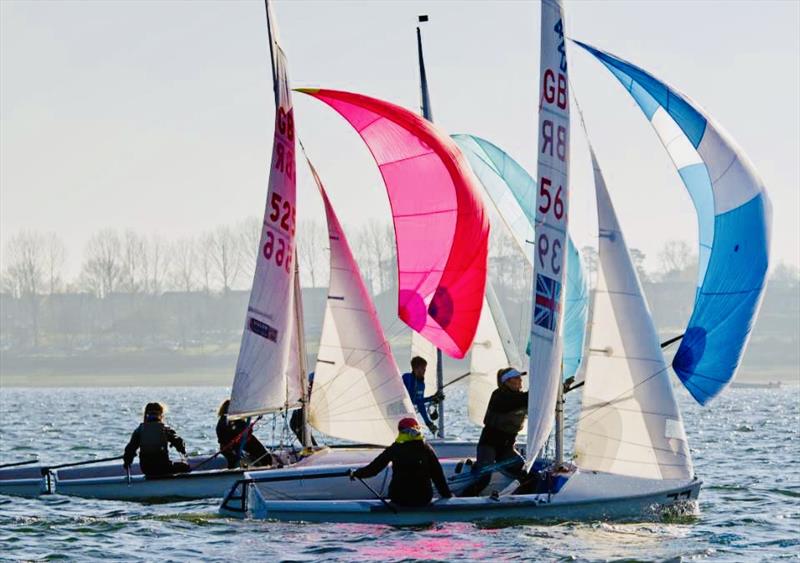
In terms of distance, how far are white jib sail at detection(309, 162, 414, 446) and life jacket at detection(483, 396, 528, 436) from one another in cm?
298

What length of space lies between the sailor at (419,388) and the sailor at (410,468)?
645 centimetres

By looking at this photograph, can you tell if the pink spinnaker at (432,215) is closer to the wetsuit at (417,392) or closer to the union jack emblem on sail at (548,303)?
the wetsuit at (417,392)

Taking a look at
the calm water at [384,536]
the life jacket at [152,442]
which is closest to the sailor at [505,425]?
the calm water at [384,536]

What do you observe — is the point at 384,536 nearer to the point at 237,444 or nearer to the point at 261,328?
the point at 261,328

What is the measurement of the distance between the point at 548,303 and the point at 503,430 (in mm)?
1920

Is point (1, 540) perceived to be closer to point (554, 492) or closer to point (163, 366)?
point (554, 492)

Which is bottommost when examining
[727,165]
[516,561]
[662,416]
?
[516,561]

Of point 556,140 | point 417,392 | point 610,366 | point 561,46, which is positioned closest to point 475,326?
point 417,392

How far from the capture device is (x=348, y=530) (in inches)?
724

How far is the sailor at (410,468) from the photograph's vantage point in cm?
1791

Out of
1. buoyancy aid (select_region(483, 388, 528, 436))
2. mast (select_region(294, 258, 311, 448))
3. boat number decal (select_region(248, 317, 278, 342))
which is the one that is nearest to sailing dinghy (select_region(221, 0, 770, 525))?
buoyancy aid (select_region(483, 388, 528, 436))

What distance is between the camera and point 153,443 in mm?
21344

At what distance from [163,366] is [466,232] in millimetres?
100114

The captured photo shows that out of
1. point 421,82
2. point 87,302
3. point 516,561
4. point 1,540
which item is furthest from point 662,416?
point 87,302
